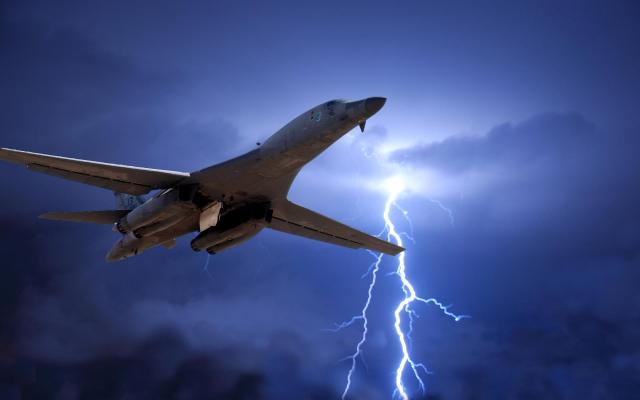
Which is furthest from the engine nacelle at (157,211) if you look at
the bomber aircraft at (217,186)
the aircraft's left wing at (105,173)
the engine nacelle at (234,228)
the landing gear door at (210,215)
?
the engine nacelle at (234,228)

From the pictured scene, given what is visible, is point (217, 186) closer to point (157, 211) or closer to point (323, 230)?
point (157, 211)

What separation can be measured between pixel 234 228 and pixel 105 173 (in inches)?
269

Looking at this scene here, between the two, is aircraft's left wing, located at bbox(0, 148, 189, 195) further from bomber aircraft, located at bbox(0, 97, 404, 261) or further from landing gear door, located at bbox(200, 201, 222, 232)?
landing gear door, located at bbox(200, 201, 222, 232)

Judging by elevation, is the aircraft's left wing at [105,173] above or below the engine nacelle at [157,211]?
above

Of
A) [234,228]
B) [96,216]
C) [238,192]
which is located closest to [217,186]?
[238,192]

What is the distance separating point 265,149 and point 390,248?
12.6m

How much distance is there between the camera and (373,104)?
18875 millimetres

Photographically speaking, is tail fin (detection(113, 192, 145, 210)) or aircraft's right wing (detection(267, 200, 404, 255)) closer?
aircraft's right wing (detection(267, 200, 404, 255))

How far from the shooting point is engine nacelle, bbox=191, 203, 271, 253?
2642 cm

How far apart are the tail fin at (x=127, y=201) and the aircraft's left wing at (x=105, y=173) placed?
702 cm

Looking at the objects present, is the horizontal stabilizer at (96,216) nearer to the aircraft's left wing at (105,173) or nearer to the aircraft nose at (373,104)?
the aircraft's left wing at (105,173)

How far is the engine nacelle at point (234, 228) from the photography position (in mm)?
26422

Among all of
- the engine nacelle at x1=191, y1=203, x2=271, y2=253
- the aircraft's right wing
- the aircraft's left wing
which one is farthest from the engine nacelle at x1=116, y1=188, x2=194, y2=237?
the aircraft's right wing

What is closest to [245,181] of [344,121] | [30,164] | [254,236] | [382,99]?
[254,236]
